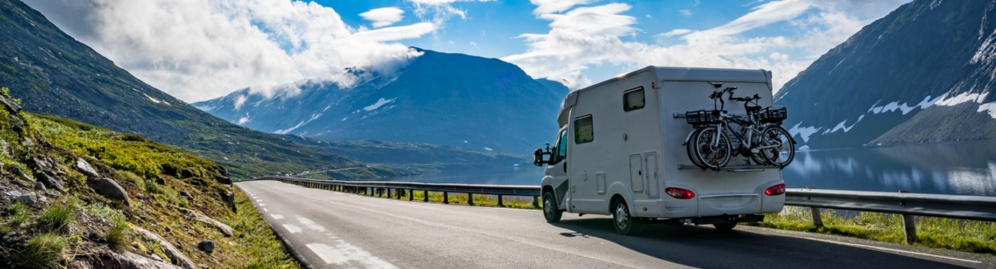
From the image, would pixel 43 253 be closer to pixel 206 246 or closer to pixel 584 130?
pixel 206 246

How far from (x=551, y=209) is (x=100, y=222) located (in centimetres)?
935

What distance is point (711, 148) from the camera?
9.23 m

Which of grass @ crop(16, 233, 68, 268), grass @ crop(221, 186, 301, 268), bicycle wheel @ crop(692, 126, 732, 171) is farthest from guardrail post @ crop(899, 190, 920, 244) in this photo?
grass @ crop(16, 233, 68, 268)

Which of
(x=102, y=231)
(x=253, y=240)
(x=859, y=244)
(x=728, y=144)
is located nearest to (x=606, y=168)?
(x=728, y=144)

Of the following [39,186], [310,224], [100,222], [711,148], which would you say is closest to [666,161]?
[711,148]

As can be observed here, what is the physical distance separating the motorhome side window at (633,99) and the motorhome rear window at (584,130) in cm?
126

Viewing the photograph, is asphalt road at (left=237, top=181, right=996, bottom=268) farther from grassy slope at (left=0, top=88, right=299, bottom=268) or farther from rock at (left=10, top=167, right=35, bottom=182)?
rock at (left=10, top=167, right=35, bottom=182)

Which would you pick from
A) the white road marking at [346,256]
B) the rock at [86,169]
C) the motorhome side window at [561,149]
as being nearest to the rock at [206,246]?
the white road marking at [346,256]

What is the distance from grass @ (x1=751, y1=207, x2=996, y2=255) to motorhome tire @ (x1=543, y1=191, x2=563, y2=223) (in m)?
4.16

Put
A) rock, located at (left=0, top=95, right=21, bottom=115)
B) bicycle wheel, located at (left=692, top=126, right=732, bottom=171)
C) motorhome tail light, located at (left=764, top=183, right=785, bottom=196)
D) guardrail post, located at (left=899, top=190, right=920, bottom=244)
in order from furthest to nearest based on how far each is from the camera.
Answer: motorhome tail light, located at (left=764, top=183, right=785, bottom=196) < bicycle wheel, located at (left=692, top=126, right=732, bottom=171) < guardrail post, located at (left=899, top=190, right=920, bottom=244) < rock, located at (left=0, top=95, right=21, bottom=115)

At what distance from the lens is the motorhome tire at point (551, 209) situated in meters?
13.3

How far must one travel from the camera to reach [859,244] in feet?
28.0

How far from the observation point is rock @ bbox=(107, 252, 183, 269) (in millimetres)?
4875

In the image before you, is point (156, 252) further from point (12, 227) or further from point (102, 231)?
point (12, 227)
